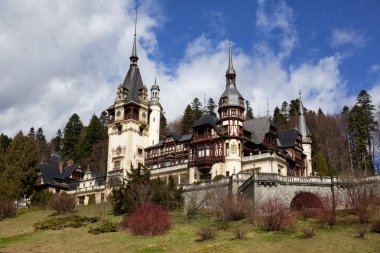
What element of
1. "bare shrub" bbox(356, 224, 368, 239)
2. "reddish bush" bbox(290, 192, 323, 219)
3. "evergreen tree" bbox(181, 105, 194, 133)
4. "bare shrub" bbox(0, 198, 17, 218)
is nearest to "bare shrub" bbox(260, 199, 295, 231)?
"bare shrub" bbox(356, 224, 368, 239)

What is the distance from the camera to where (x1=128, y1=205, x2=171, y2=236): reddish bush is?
3606 centimetres

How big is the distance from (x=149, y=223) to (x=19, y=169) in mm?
32747

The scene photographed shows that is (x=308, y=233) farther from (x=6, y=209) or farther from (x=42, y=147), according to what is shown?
(x=42, y=147)

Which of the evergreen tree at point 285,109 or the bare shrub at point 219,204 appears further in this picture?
the evergreen tree at point 285,109

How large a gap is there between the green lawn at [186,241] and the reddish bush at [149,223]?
637mm

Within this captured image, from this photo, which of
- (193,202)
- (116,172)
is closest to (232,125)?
(193,202)

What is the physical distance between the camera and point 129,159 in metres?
71.5

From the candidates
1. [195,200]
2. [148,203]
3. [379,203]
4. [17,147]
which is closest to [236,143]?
[195,200]

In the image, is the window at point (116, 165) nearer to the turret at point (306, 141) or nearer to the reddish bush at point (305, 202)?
the turret at point (306, 141)

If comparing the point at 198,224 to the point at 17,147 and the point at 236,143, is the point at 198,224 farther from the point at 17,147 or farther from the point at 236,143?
the point at 17,147

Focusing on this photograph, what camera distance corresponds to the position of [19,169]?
206ft

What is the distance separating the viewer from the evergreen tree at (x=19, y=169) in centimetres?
6019

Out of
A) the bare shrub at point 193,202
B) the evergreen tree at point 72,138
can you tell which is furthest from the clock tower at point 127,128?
the evergreen tree at point 72,138

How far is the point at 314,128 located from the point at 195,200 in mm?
46931
